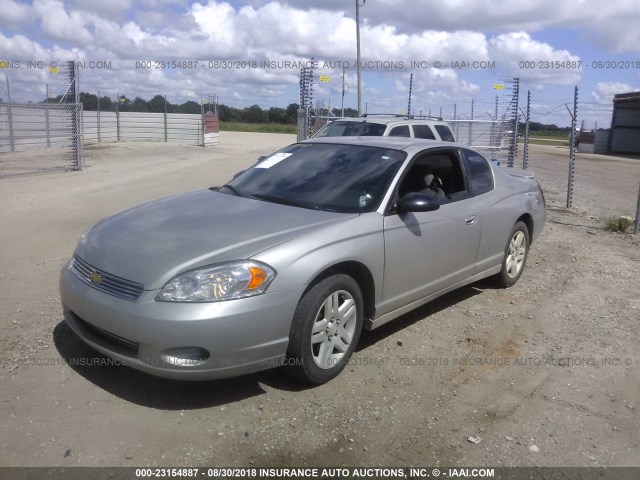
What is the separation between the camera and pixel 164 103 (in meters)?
28.7

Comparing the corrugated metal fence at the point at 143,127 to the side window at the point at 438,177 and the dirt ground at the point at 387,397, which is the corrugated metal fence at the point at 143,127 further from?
the side window at the point at 438,177

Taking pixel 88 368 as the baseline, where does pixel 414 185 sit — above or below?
above

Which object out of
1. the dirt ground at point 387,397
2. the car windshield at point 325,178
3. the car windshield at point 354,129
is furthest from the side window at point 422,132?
the car windshield at point 325,178

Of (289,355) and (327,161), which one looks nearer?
(289,355)

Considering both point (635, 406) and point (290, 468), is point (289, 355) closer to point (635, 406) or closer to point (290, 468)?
point (290, 468)

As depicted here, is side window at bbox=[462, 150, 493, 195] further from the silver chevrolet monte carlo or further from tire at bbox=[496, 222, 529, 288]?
tire at bbox=[496, 222, 529, 288]

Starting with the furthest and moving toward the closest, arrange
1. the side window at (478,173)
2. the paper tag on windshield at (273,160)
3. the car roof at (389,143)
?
the side window at (478,173) < the paper tag on windshield at (273,160) < the car roof at (389,143)

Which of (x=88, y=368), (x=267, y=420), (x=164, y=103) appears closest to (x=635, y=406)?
(x=267, y=420)

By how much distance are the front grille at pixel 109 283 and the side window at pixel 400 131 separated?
8016 millimetres

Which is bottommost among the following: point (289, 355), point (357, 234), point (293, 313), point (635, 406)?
point (635, 406)

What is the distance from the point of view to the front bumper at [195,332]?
3396mm

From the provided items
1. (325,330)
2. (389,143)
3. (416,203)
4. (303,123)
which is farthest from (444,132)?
(325,330)

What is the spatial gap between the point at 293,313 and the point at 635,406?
2.36 meters

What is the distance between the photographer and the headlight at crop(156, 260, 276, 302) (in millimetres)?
3473
